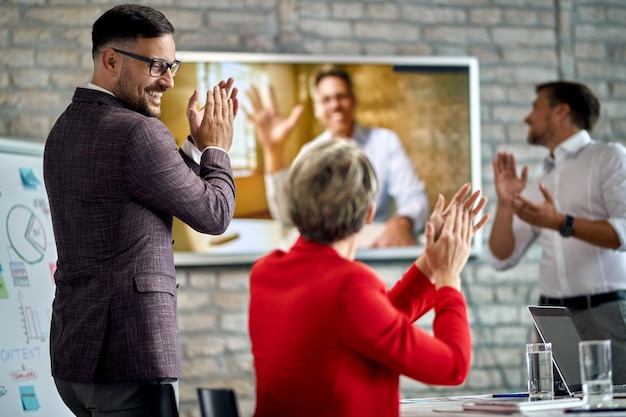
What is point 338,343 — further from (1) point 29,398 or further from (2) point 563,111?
(2) point 563,111

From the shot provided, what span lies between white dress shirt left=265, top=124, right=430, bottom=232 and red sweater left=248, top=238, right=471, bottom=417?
279 centimetres

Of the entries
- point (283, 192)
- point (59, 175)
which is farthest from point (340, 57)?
point (283, 192)

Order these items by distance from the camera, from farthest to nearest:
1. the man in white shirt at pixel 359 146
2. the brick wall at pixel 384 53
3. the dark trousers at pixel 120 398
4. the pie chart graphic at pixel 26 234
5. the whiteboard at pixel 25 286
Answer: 1. the man in white shirt at pixel 359 146
2. the brick wall at pixel 384 53
3. the pie chart graphic at pixel 26 234
4. the whiteboard at pixel 25 286
5. the dark trousers at pixel 120 398

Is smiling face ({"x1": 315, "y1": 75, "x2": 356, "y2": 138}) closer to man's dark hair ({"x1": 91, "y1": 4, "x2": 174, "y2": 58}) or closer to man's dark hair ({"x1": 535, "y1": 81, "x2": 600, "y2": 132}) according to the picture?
man's dark hair ({"x1": 535, "y1": 81, "x2": 600, "y2": 132})

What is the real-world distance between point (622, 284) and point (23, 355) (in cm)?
229

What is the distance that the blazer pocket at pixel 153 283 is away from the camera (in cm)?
199

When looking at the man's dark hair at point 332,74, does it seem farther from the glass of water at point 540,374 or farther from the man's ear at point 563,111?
the glass of water at point 540,374

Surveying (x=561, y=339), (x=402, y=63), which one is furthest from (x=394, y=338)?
(x=402, y=63)

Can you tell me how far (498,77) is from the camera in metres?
4.66

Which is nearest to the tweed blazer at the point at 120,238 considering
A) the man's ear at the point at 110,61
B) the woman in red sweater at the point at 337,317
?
the man's ear at the point at 110,61

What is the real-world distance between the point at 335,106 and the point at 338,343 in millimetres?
2957

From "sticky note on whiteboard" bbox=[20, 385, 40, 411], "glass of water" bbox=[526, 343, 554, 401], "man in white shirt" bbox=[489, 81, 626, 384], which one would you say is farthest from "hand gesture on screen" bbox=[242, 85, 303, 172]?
"glass of water" bbox=[526, 343, 554, 401]

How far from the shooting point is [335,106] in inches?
175

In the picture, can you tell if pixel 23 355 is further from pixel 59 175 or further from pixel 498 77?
pixel 498 77
